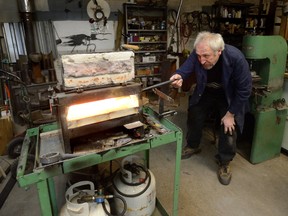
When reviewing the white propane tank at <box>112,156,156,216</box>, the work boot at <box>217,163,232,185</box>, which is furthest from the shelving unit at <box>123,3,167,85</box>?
the white propane tank at <box>112,156,156,216</box>

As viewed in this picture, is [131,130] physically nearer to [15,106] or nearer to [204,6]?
[15,106]

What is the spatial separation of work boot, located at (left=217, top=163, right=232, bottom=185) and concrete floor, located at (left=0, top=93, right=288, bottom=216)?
0.04m

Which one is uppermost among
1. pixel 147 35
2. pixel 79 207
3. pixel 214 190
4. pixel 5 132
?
pixel 147 35

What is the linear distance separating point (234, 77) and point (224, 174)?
79 centimetres

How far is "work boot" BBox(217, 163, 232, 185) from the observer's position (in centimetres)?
182

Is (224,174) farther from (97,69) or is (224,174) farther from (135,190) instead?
(97,69)

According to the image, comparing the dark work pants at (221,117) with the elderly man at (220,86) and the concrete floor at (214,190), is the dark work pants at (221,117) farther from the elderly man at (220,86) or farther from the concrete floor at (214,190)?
the concrete floor at (214,190)

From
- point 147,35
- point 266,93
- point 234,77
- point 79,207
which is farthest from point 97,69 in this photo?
point 147,35

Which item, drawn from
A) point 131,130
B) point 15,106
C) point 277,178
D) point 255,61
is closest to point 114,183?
point 131,130

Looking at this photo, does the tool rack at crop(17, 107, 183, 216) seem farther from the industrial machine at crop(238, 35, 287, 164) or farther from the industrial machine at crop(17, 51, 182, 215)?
the industrial machine at crop(238, 35, 287, 164)

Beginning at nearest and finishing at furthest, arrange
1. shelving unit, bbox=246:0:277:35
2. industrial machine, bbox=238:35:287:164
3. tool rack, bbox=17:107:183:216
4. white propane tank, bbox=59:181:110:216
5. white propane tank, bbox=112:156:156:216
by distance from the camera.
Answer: tool rack, bbox=17:107:183:216, white propane tank, bbox=59:181:110:216, white propane tank, bbox=112:156:156:216, industrial machine, bbox=238:35:287:164, shelving unit, bbox=246:0:277:35

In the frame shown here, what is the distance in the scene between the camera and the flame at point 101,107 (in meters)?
1.01

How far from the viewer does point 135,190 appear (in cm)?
134

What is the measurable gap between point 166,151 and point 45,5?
115 inches
